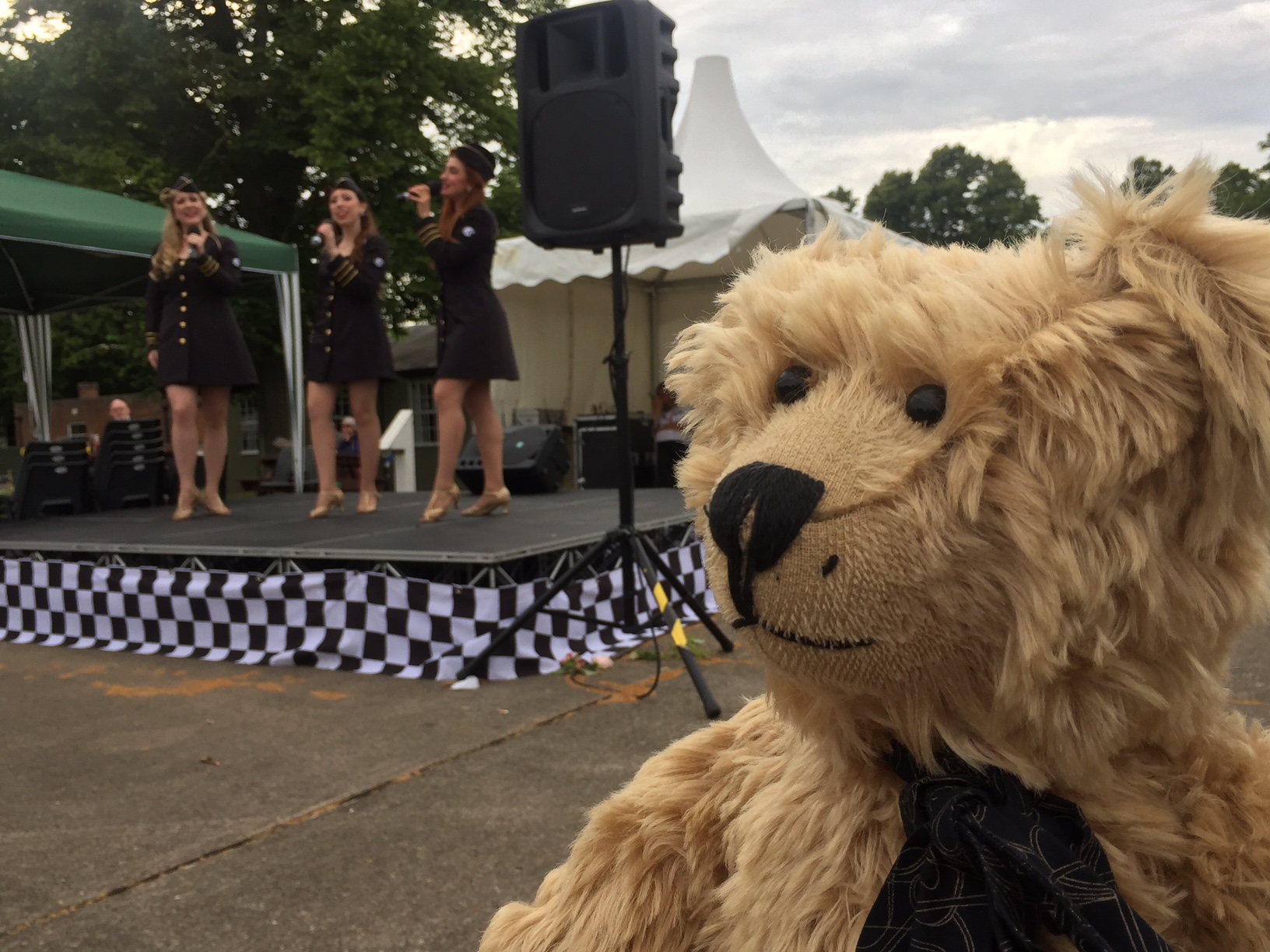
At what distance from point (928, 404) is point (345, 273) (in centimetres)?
471

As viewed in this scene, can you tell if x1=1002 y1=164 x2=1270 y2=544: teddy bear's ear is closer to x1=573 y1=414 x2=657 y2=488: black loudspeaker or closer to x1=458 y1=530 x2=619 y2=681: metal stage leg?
x1=458 y1=530 x2=619 y2=681: metal stage leg

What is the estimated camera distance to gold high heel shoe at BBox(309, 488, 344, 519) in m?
5.31

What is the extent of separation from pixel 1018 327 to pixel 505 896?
154 cm

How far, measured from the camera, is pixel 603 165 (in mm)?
3303

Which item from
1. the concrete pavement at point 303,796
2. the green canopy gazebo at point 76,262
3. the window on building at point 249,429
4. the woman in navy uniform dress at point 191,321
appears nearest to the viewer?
the concrete pavement at point 303,796

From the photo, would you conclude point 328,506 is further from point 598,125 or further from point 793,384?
point 793,384

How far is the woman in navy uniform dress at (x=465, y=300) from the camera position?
4379 mm

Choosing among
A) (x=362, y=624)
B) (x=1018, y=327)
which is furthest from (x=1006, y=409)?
(x=362, y=624)

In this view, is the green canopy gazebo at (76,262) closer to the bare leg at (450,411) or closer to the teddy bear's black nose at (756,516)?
the bare leg at (450,411)

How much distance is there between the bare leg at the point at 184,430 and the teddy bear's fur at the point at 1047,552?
558 centimetres

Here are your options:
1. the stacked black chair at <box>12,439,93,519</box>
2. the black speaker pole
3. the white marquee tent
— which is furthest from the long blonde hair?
the white marquee tent

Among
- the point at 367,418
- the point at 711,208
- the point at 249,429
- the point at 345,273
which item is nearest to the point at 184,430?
the point at 367,418

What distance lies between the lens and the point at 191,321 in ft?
18.7

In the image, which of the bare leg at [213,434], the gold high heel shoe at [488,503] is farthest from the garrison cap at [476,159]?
the bare leg at [213,434]
